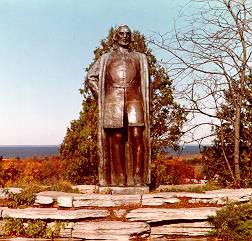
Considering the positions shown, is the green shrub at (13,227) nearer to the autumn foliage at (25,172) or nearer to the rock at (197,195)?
the rock at (197,195)

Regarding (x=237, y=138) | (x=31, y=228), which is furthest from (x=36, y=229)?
(x=237, y=138)

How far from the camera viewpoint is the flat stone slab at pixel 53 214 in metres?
6.89

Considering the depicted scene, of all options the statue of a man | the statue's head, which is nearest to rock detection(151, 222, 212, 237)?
the statue of a man

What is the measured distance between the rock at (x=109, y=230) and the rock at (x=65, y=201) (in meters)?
0.55

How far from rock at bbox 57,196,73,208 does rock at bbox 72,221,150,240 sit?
0.55 metres

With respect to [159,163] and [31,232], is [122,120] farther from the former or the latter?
[159,163]

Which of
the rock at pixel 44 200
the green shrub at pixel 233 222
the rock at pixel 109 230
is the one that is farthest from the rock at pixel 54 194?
the green shrub at pixel 233 222

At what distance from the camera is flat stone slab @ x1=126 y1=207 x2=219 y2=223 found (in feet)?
22.7

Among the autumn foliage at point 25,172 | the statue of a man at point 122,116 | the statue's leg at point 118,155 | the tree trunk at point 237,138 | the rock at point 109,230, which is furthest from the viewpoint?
the autumn foliage at point 25,172

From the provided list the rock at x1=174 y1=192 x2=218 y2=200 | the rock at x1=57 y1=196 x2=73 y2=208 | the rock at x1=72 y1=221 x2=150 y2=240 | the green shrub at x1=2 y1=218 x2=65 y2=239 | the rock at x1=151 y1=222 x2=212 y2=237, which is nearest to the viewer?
the rock at x1=72 y1=221 x2=150 y2=240

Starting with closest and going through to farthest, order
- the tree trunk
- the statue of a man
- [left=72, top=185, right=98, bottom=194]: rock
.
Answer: the statue of a man, [left=72, top=185, right=98, bottom=194]: rock, the tree trunk

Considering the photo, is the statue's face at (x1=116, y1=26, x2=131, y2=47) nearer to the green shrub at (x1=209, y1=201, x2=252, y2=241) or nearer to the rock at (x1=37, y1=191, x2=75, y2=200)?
the rock at (x1=37, y1=191, x2=75, y2=200)

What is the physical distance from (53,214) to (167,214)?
1596 millimetres

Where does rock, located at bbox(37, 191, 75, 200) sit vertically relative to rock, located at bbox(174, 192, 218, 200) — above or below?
above
